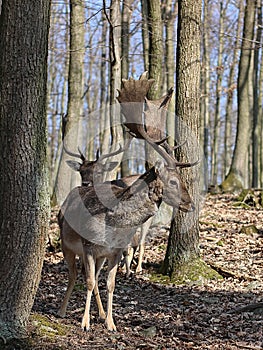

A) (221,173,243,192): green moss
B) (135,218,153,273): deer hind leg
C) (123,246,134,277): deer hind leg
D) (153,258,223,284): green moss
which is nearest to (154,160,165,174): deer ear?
(153,258,223,284): green moss

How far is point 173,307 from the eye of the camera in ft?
27.8

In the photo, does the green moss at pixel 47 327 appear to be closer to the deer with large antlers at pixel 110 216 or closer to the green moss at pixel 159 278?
the deer with large antlers at pixel 110 216

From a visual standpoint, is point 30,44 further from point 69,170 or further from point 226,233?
point 69,170

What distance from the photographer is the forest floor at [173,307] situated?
21.9 feet

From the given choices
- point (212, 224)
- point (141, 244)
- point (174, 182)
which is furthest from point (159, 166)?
point (212, 224)

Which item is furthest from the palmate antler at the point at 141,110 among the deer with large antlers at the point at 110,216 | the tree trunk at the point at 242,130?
the tree trunk at the point at 242,130

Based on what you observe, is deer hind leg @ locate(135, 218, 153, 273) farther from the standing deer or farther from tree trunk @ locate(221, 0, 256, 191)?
tree trunk @ locate(221, 0, 256, 191)

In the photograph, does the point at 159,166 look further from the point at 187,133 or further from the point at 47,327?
the point at 47,327

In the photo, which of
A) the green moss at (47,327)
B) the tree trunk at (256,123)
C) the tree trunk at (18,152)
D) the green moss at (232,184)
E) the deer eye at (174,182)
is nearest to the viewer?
the tree trunk at (18,152)

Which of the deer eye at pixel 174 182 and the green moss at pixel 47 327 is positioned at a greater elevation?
the deer eye at pixel 174 182

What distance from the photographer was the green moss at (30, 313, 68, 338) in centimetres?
637

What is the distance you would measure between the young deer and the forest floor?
0.57 m

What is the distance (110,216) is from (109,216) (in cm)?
1

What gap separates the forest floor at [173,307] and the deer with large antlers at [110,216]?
1.79ft
